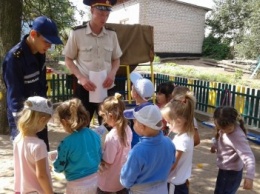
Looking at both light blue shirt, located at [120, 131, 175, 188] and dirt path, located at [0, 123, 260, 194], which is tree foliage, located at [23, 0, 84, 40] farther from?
light blue shirt, located at [120, 131, 175, 188]

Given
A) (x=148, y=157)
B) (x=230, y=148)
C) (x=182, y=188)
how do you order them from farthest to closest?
(x=230, y=148) → (x=182, y=188) → (x=148, y=157)


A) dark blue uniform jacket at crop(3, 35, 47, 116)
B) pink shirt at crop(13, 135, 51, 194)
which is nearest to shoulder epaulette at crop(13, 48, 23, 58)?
dark blue uniform jacket at crop(3, 35, 47, 116)

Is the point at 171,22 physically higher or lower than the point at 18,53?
higher

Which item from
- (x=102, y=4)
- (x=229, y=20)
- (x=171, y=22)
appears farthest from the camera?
(x=229, y=20)

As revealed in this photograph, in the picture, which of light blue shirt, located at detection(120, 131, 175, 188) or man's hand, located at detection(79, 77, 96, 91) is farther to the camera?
man's hand, located at detection(79, 77, 96, 91)

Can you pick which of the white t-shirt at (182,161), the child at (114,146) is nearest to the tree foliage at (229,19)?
the white t-shirt at (182,161)

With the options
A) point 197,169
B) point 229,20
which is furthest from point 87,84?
point 229,20

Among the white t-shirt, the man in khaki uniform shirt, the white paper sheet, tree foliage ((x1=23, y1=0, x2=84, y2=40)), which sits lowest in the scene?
the white t-shirt

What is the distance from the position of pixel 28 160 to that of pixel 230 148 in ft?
5.46

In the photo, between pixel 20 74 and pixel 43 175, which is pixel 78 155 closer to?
pixel 43 175

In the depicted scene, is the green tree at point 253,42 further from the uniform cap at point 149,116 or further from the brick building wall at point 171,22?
the uniform cap at point 149,116

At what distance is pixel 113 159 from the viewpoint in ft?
8.03

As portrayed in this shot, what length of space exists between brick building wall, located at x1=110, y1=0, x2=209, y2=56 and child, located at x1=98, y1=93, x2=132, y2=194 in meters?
23.3

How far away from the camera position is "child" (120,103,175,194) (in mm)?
2004
